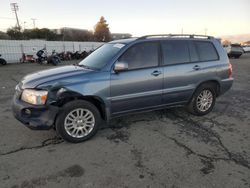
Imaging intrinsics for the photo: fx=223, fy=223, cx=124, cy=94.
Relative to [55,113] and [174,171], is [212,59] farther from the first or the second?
[55,113]

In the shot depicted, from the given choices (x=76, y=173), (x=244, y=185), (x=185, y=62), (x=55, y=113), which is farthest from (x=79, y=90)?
(x=244, y=185)

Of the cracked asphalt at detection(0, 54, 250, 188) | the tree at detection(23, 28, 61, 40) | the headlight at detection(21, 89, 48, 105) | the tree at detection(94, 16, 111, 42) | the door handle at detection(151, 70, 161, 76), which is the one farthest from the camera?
the tree at detection(94, 16, 111, 42)

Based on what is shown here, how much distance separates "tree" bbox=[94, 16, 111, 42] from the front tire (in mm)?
62370

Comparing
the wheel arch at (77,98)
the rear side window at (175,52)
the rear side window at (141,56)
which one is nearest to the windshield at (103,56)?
the rear side window at (141,56)

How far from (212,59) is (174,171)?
3.13m

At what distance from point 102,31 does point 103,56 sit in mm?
65322

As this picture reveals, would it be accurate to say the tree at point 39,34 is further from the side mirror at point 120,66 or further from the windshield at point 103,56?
the side mirror at point 120,66

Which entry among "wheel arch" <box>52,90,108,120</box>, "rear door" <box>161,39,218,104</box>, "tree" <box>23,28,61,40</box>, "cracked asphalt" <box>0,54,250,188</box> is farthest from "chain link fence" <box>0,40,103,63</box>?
"tree" <box>23,28,61,40</box>

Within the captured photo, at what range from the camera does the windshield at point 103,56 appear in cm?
416

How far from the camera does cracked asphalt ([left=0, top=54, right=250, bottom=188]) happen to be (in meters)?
2.85

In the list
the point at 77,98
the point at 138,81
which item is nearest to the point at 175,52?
the point at 138,81

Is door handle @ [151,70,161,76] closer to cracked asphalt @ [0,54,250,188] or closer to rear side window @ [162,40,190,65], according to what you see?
rear side window @ [162,40,190,65]

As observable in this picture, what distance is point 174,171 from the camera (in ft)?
10.00

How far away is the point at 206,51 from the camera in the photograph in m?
5.14
